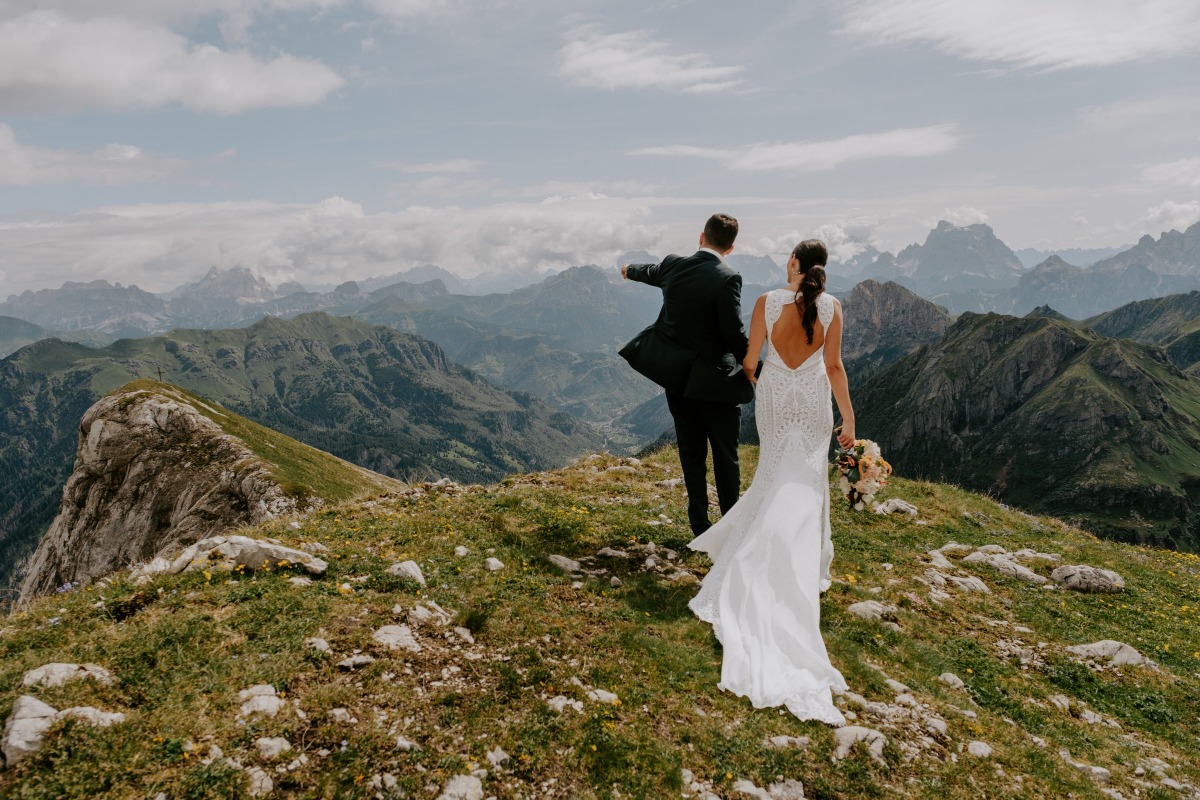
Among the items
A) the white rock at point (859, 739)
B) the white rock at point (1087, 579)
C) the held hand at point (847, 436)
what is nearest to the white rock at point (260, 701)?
the white rock at point (859, 739)

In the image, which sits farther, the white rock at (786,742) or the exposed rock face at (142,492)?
the exposed rock face at (142,492)

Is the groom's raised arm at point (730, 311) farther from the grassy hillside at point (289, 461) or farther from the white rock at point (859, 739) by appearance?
the grassy hillside at point (289, 461)

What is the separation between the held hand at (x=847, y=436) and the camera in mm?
10517

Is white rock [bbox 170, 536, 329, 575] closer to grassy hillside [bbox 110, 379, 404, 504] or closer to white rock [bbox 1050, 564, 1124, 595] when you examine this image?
white rock [bbox 1050, 564, 1124, 595]

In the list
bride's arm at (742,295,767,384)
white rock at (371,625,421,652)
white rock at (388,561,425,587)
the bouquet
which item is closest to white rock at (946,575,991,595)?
the bouquet

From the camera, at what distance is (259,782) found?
4914 millimetres

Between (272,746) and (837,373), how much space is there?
9211mm

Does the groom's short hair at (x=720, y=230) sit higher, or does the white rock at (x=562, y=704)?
the groom's short hair at (x=720, y=230)

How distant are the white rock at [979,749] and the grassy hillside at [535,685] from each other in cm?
13

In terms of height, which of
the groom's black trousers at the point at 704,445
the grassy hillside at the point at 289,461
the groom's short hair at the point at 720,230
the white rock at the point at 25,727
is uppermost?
the groom's short hair at the point at 720,230

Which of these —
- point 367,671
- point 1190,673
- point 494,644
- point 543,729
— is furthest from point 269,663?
point 1190,673

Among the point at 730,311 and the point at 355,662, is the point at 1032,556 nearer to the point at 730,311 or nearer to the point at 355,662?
the point at 730,311

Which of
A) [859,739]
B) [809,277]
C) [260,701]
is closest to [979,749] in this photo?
[859,739]

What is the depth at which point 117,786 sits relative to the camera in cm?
463
